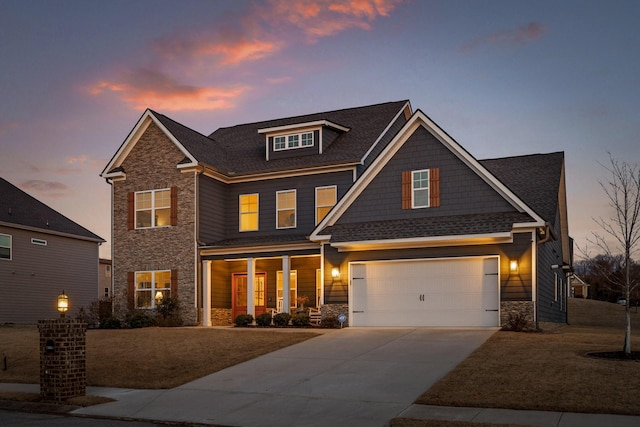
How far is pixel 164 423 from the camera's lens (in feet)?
41.7

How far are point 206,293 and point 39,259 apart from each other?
12635 mm

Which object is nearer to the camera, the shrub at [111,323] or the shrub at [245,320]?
the shrub at [245,320]

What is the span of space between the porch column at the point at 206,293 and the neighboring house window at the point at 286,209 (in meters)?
3.30

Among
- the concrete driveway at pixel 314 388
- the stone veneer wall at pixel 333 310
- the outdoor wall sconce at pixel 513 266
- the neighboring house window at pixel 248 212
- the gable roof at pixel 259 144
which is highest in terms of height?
the gable roof at pixel 259 144

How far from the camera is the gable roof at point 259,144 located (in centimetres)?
2894

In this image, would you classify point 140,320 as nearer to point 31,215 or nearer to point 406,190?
point 406,190

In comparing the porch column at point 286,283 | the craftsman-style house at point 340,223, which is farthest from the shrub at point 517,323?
the porch column at point 286,283

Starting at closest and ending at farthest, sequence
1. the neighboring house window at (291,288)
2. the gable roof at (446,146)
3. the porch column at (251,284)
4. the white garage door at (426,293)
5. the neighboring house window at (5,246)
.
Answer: the gable roof at (446,146)
the white garage door at (426,293)
the porch column at (251,284)
the neighboring house window at (291,288)
the neighboring house window at (5,246)

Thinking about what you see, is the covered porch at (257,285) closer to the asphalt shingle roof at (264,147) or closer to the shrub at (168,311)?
the shrub at (168,311)

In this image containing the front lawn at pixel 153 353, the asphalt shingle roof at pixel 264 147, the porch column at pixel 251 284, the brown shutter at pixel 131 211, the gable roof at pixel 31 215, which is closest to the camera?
the front lawn at pixel 153 353

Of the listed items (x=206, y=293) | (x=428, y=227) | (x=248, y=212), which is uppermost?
(x=248, y=212)

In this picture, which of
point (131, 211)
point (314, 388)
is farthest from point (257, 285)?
point (314, 388)

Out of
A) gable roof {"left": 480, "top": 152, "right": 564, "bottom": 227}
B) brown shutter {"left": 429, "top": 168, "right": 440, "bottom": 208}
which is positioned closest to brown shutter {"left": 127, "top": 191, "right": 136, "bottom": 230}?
brown shutter {"left": 429, "top": 168, "right": 440, "bottom": 208}

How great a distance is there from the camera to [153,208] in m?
29.5
